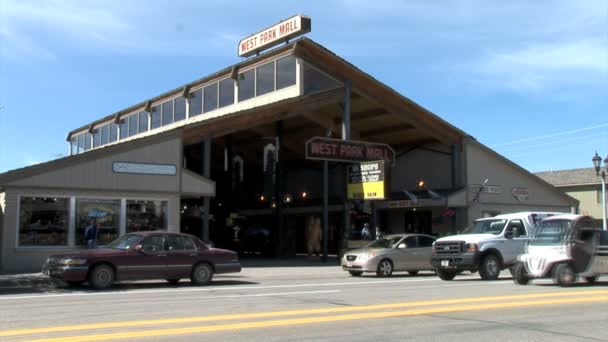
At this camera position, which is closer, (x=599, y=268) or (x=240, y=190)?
(x=599, y=268)

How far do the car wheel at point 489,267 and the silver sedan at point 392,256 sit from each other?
3205 millimetres

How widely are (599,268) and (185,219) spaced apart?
940 inches

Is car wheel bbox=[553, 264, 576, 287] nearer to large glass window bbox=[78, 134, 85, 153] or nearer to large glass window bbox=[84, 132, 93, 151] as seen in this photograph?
large glass window bbox=[84, 132, 93, 151]

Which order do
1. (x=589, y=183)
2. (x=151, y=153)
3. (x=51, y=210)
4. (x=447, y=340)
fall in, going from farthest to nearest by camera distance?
(x=589, y=183) → (x=151, y=153) → (x=51, y=210) → (x=447, y=340)

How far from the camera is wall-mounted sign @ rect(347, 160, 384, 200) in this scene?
90.9ft

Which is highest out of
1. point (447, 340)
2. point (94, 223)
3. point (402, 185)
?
point (402, 185)

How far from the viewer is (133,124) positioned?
138 ft

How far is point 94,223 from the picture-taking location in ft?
75.0

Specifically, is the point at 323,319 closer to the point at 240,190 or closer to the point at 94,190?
the point at 94,190

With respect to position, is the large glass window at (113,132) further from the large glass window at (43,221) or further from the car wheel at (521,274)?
the car wheel at (521,274)

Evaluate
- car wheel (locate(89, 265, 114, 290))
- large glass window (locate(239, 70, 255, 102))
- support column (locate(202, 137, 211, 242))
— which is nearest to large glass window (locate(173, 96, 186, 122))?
large glass window (locate(239, 70, 255, 102))

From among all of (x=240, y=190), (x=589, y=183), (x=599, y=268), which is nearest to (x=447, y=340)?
(x=599, y=268)

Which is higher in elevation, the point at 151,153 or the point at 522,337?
the point at 151,153

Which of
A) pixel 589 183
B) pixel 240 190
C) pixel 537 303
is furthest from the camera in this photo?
pixel 589 183
